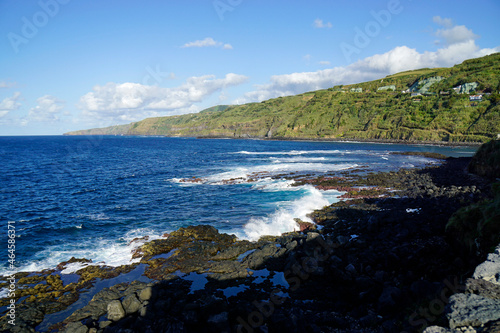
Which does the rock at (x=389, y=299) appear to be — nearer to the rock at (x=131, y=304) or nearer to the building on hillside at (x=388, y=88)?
the rock at (x=131, y=304)

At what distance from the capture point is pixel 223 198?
101 ft

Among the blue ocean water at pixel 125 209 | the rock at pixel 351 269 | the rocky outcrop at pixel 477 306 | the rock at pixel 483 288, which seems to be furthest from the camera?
the blue ocean water at pixel 125 209

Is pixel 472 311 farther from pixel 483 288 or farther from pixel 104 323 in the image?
pixel 104 323

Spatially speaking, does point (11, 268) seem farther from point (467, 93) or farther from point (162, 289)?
point (467, 93)

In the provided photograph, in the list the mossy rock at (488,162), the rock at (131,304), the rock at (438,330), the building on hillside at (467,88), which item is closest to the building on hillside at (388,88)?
the building on hillside at (467,88)

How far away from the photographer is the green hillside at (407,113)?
4213 inches

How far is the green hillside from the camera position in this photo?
4213 inches

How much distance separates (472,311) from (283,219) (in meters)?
16.2

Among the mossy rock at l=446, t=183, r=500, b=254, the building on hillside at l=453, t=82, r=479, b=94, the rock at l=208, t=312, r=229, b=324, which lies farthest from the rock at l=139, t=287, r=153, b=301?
the building on hillside at l=453, t=82, r=479, b=94

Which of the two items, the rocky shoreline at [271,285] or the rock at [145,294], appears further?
the rock at [145,294]

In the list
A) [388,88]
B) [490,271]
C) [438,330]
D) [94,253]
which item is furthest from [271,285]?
[388,88]

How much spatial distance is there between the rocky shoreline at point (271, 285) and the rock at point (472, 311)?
0.10 meters

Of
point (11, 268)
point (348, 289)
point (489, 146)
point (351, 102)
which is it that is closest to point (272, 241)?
point (348, 289)

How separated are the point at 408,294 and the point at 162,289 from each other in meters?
10.2
